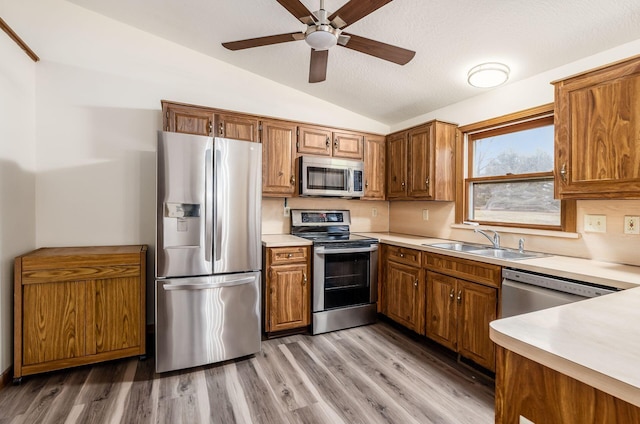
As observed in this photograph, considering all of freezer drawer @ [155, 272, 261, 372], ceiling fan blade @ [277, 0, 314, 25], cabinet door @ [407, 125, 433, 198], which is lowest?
freezer drawer @ [155, 272, 261, 372]

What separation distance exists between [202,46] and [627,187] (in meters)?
3.45

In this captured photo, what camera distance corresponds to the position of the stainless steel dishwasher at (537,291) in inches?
64.4

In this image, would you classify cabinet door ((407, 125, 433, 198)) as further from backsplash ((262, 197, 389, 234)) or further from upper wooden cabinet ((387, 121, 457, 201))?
backsplash ((262, 197, 389, 234))

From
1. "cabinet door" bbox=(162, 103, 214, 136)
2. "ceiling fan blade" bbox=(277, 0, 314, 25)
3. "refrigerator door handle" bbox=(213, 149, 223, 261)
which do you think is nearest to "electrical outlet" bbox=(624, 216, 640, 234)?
"ceiling fan blade" bbox=(277, 0, 314, 25)

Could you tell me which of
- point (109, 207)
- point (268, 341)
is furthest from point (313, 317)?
point (109, 207)

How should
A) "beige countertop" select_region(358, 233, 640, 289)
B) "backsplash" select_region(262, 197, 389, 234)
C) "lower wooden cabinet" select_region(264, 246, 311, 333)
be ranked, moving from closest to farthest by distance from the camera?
"beige countertop" select_region(358, 233, 640, 289) → "lower wooden cabinet" select_region(264, 246, 311, 333) → "backsplash" select_region(262, 197, 389, 234)

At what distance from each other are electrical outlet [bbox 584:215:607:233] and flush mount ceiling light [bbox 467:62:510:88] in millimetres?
1230

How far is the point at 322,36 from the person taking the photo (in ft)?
5.89

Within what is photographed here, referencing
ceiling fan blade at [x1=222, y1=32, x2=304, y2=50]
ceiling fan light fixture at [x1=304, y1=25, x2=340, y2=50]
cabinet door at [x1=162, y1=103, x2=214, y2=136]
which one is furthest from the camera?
cabinet door at [x1=162, y1=103, x2=214, y2=136]

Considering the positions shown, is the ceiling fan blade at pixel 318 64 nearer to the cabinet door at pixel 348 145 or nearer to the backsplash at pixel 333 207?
the cabinet door at pixel 348 145

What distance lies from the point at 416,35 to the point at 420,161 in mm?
1266

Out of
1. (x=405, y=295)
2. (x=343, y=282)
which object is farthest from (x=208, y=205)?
(x=405, y=295)

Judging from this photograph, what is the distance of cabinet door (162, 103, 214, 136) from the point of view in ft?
8.67

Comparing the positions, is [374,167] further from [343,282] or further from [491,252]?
[491,252]
